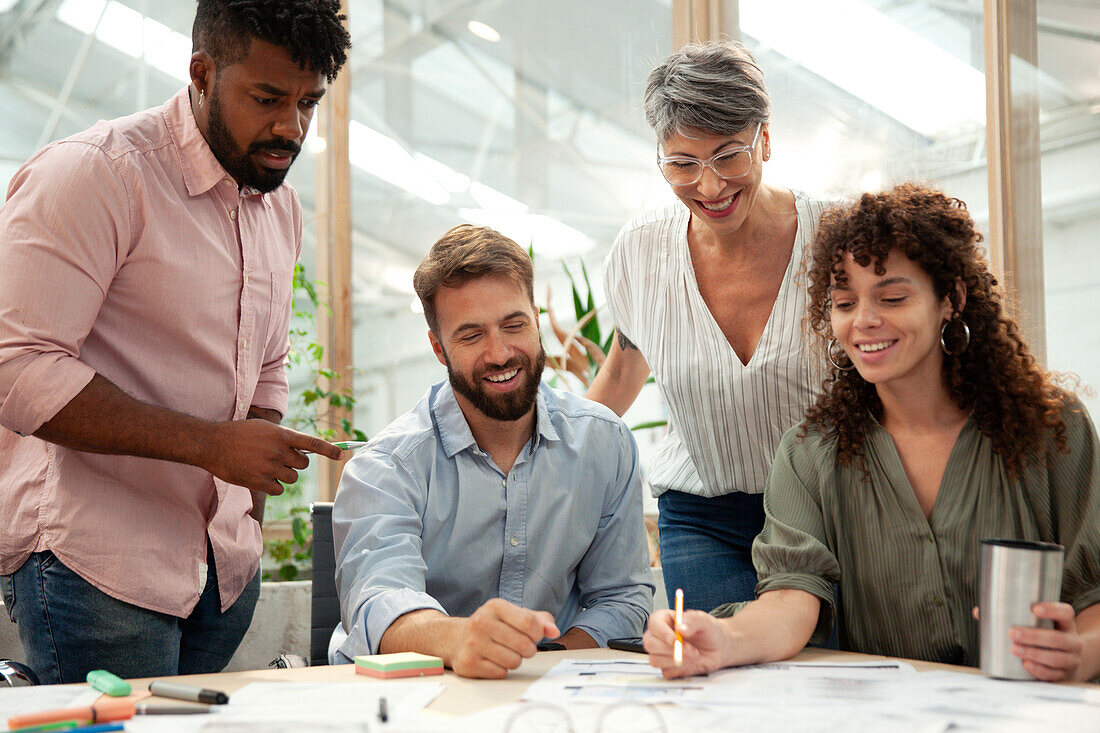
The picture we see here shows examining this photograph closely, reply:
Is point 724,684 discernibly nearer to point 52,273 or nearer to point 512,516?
point 512,516

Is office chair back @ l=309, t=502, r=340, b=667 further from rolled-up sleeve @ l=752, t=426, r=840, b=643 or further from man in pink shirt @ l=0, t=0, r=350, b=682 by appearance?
rolled-up sleeve @ l=752, t=426, r=840, b=643

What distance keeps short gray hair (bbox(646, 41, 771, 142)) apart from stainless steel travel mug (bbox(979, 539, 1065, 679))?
96 cm

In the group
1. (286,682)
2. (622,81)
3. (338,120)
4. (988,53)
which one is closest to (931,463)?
(286,682)

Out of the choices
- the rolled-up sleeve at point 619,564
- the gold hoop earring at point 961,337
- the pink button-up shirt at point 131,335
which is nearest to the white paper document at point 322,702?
the pink button-up shirt at point 131,335

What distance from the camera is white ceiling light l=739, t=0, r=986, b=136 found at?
2.72 meters

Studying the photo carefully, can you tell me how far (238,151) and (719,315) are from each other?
96 cm

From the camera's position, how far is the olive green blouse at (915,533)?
1.44m

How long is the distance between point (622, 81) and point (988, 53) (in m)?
1.49

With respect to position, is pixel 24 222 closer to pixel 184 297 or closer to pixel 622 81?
pixel 184 297

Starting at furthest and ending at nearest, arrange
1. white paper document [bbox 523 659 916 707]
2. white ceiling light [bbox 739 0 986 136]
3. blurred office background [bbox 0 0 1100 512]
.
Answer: blurred office background [bbox 0 0 1100 512] → white ceiling light [bbox 739 0 986 136] → white paper document [bbox 523 659 916 707]

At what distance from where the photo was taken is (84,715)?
3.29 ft

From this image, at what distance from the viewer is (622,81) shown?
3764 mm

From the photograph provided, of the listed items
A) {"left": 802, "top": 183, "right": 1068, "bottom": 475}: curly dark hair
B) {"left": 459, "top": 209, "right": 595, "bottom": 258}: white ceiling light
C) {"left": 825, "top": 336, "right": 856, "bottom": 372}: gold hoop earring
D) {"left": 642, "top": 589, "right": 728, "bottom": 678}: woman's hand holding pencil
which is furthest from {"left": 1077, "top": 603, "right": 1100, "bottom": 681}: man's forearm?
{"left": 459, "top": 209, "right": 595, "bottom": 258}: white ceiling light

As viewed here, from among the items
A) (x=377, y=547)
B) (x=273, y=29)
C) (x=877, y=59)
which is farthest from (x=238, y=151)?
(x=877, y=59)
